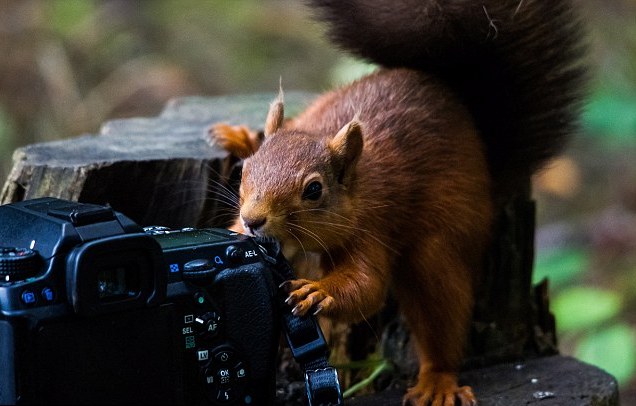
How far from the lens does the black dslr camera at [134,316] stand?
58.4 inches

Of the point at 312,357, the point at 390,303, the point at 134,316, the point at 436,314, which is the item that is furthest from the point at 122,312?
the point at 390,303

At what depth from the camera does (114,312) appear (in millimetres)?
1543

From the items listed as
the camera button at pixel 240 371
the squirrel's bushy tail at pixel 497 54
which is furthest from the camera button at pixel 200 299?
the squirrel's bushy tail at pixel 497 54

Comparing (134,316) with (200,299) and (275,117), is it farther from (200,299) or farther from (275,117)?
(275,117)

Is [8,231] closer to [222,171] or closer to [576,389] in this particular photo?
[222,171]

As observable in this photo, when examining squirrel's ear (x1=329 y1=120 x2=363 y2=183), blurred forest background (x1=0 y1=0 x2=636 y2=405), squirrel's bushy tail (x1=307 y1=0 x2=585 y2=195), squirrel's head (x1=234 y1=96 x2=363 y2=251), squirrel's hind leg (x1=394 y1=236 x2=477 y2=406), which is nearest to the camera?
squirrel's head (x1=234 y1=96 x2=363 y2=251)

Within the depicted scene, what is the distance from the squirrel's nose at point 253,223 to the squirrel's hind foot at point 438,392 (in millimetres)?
556

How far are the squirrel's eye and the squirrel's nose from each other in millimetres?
127

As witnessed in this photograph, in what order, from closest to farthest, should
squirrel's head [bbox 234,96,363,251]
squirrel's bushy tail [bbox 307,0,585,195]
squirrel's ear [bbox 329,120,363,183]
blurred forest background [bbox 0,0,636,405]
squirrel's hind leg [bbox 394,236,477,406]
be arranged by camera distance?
squirrel's head [bbox 234,96,363,251] < squirrel's ear [bbox 329,120,363,183] < squirrel's hind leg [bbox 394,236,477,406] < squirrel's bushy tail [bbox 307,0,585,195] < blurred forest background [bbox 0,0,636,405]

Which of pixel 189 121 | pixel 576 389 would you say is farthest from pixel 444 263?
pixel 189 121

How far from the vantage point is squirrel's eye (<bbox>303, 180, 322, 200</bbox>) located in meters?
2.02

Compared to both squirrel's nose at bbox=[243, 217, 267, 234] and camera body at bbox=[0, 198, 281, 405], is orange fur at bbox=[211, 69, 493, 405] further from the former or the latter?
camera body at bbox=[0, 198, 281, 405]

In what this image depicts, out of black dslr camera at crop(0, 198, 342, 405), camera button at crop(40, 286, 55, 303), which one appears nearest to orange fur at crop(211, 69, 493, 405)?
black dslr camera at crop(0, 198, 342, 405)

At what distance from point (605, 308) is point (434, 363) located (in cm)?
127
